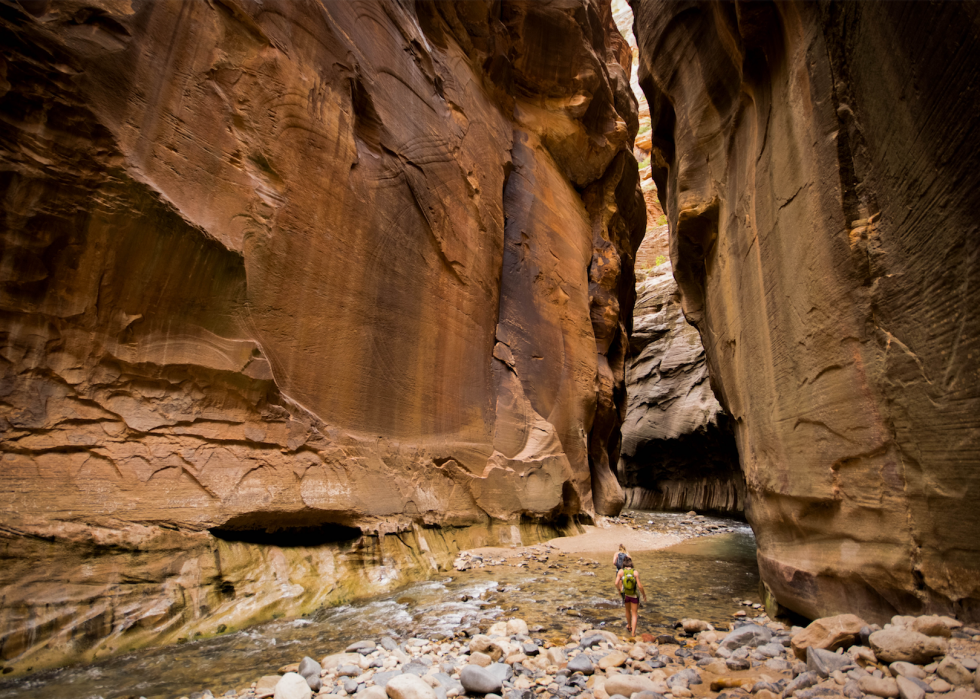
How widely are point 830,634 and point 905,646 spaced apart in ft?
2.02

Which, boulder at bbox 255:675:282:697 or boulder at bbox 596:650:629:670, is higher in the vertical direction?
boulder at bbox 596:650:629:670

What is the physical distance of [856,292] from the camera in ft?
13.6

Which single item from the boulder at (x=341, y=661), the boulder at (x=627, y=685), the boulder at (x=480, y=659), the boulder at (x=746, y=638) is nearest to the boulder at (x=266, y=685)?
the boulder at (x=341, y=661)

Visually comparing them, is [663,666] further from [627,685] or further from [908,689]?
[908,689]

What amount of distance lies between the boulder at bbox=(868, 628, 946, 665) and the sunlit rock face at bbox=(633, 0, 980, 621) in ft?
1.56

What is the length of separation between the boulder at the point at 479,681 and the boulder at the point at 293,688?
0.98m

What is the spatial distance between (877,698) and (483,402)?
26.3 ft

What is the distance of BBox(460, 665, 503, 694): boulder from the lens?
334 cm

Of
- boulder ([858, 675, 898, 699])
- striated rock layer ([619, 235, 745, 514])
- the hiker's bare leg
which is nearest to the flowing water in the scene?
the hiker's bare leg

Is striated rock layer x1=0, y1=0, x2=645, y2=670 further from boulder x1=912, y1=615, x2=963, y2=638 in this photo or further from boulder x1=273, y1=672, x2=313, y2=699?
boulder x1=912, y1=615, x2=963, y2=638

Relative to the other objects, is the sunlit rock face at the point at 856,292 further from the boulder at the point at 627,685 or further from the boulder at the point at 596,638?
the boulder at the point at 627,685

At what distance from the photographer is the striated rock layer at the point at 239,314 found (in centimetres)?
471

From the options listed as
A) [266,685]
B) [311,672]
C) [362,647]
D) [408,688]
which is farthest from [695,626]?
[266,685]

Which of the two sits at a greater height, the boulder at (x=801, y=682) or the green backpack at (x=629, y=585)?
the green backpack at (x=629, y=585)
